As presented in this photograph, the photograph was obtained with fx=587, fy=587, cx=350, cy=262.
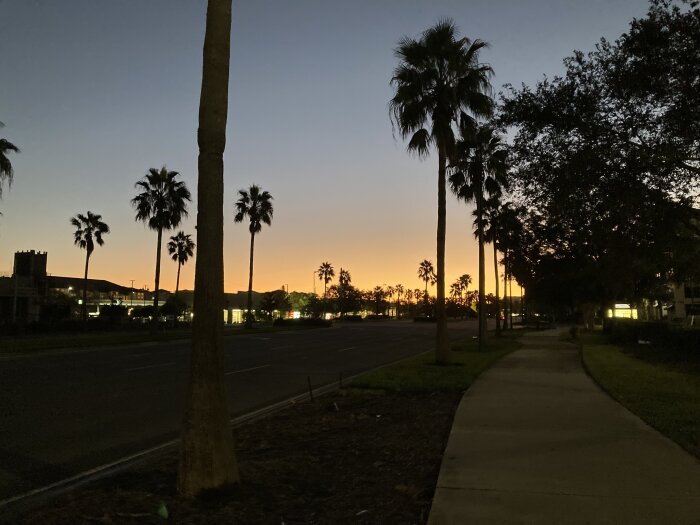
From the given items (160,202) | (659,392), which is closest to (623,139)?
(659,392)

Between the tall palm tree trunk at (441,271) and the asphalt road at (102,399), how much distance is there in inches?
102

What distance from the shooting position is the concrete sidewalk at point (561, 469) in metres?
4.54

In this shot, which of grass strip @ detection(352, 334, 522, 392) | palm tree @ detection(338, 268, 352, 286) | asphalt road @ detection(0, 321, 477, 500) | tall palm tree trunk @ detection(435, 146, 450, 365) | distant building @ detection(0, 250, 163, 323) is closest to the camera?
asphalt road @ detection(0, 321, 477, 500)

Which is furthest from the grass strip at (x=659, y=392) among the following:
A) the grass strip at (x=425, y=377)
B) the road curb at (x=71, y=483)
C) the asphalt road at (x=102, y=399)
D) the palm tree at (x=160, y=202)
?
the palm tree at (x=160, y=202)

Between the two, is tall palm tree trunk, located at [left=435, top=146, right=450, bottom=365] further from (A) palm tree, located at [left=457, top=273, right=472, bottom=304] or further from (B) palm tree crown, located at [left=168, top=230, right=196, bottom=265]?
(A) palm tree, located at [left=457, top=273, right=472, bottom=304]

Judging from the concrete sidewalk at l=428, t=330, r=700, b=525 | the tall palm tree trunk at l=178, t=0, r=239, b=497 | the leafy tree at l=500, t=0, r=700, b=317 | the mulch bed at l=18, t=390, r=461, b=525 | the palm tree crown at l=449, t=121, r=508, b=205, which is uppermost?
the palm tree crown at l=449, t=121, r=508, b=205

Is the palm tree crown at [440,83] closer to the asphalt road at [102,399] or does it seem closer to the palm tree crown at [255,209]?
the asphalt road at [102,399]

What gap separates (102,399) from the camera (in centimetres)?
1126

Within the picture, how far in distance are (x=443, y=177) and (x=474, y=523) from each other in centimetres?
1429

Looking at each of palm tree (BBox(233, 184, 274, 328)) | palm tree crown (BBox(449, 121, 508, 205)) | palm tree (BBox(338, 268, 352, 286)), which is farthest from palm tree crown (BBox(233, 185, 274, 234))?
palm tree (BBox(338, 268, 352, 286))

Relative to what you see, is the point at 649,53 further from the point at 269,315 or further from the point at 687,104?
the point at 269,315

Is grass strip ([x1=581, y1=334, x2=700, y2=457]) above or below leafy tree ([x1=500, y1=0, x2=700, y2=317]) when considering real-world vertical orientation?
below

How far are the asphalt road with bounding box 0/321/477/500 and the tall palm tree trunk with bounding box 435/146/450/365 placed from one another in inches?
102

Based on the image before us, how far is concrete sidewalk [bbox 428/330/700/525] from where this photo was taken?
14.9ft
